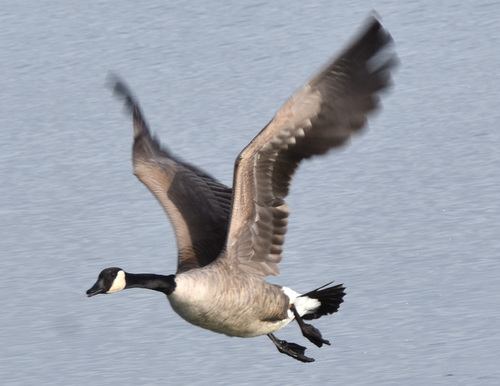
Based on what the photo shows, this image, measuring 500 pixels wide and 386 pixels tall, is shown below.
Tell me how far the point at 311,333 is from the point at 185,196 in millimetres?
1098

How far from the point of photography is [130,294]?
6.35 metres

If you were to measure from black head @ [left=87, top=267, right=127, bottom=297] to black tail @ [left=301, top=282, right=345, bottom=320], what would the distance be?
3.42 feet

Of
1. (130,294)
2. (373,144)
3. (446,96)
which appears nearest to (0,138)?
(130,294)

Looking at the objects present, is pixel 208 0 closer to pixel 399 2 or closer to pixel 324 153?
pixel 399 2

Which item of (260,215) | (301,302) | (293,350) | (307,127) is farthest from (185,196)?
(307,127)

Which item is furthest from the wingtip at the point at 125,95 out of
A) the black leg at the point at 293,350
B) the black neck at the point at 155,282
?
the black leg at the point at 293,350

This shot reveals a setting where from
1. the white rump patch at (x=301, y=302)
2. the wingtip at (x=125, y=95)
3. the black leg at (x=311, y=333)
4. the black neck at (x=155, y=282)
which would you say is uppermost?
the wingtip at (x=125, y=95)

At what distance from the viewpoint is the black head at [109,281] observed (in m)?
4.97

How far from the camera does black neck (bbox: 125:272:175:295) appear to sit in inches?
196

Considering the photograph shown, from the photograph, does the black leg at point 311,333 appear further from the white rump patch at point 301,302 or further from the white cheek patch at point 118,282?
the white cheek patch at point 118,282

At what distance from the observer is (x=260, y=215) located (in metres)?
5.39

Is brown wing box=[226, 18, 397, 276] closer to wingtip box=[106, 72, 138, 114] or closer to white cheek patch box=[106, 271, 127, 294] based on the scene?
white cheek patch box=[106, 271, 127, 294]

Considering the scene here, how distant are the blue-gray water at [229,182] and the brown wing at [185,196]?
0.46m

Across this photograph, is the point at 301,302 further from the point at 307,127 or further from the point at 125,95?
the point at 125,95
